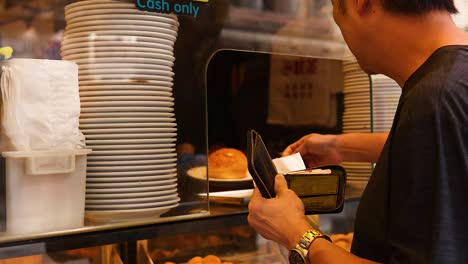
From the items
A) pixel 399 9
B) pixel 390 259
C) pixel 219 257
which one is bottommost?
pixel 219 257

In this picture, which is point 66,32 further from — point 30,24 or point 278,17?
point 278,17

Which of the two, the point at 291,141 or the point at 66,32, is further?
the point at 291,141

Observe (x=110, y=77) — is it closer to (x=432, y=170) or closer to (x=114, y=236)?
(x=114, y=236)

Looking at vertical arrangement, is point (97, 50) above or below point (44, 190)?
above

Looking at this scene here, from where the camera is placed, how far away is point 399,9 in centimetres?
84

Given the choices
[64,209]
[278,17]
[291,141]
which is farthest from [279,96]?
[64,209]

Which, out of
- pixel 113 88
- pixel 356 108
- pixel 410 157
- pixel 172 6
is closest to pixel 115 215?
pixel 113 88

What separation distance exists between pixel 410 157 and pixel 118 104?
579 millimetres

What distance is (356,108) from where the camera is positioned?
1692mm

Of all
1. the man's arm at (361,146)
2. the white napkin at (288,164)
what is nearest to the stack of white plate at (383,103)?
the man's arm at (361,146)

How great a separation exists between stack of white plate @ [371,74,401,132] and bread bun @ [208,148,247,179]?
484mm

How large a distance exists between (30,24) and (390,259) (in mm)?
820

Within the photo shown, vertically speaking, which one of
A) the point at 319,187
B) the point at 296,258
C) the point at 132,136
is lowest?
the point at 296,258

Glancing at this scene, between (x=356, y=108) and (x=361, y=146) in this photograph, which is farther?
(x=356, y=108)
